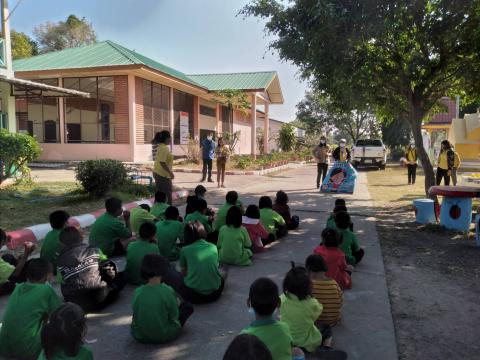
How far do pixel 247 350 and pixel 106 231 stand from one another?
4.05 meters

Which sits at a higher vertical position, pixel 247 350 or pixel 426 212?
pixel 247 350

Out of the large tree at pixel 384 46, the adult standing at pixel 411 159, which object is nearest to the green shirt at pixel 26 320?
the large tree at pixel 384 46

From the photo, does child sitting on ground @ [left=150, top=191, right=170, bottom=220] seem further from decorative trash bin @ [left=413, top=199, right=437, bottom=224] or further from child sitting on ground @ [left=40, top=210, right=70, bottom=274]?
decorative trash bin @ [left=413, top=199, right=437, bottom=224]

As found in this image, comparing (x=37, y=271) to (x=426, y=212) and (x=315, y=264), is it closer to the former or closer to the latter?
(x=315, y=264)

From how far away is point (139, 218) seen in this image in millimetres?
6203

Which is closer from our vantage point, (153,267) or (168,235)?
(153,267)

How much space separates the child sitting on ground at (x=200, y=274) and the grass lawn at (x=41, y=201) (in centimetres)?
438

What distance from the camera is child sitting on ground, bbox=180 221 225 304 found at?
14.0 feet

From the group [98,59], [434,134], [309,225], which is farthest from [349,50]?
[434,134]

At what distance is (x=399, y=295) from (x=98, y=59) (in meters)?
18.7

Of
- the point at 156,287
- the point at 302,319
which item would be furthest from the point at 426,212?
the point at 156,287

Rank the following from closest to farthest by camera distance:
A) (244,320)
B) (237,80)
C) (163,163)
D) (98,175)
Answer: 1. (244,320)
2. (163,163)
3. (98,175)
4. (237,80)

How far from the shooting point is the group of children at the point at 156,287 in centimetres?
257

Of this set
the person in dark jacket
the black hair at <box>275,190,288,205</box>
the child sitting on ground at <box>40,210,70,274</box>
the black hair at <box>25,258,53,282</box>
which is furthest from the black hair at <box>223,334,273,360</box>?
the black hair at <box>275,190,288,205</box>
